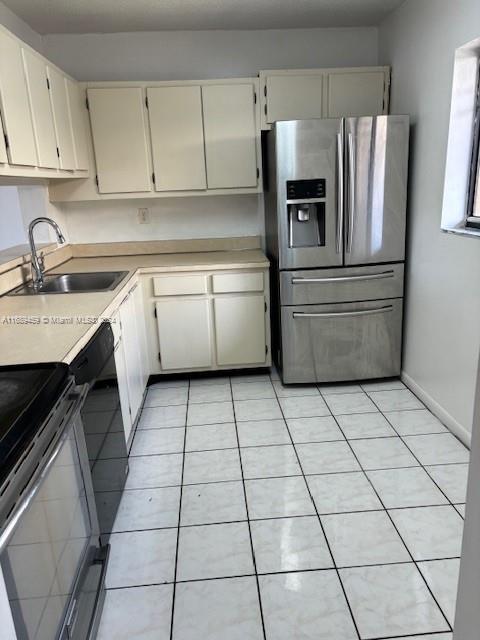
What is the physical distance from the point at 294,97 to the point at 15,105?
186 cm

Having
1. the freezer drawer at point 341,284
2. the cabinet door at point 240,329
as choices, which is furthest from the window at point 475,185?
the cabinet door at point 240,329

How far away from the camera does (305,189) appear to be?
115 inches

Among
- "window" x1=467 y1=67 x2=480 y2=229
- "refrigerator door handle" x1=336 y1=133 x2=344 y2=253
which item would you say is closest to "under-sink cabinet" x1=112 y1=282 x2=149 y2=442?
"refrigerator door handle" x1=336 y1=133 x2=344 y2=253

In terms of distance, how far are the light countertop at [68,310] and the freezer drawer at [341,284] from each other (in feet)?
0.91

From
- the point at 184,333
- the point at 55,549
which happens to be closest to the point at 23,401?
the point at 55,549

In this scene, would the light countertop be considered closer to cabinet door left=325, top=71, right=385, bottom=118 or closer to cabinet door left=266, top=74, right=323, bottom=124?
cabinet door left=266, top=74, right=323, bottom=124

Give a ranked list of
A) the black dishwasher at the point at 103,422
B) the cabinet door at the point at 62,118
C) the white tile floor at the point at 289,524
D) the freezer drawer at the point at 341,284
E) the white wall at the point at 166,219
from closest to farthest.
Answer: the white tile floor at the point at 289,524, the black dishwasher at the point at 103,422, the cabinet door at the point at 62,118, the freezer drawer at the point at 341,284, the white wall at the point at 166,219

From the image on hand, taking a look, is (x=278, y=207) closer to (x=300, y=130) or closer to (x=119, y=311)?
(x=300, y=130)

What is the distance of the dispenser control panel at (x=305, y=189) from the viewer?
2924 mm

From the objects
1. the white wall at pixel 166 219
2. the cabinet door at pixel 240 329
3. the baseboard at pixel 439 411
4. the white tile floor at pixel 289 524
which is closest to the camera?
the white tile floor at pixel 289 524

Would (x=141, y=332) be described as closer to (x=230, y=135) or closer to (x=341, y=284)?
(x=341, y=284)

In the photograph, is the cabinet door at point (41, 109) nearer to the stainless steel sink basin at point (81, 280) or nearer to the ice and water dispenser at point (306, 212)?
the stainless steel sink basin at point (81, 280)

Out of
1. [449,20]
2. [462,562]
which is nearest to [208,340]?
[449,20]

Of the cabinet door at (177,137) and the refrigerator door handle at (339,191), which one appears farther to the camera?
the cabinet door at (177,137)
